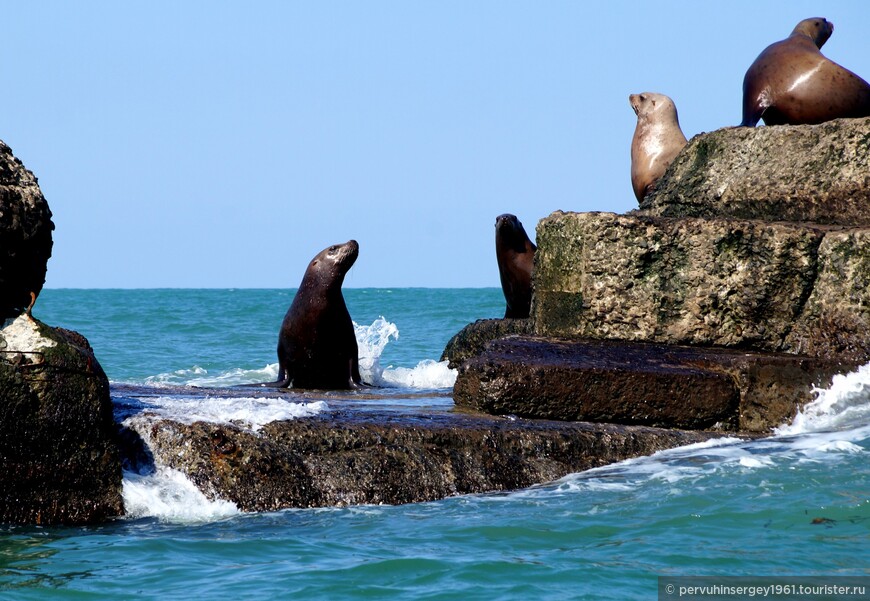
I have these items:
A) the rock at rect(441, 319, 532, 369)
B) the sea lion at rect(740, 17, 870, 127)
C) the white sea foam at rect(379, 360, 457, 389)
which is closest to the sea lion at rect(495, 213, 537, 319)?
the rock at rect(441, 319, 532, 369)

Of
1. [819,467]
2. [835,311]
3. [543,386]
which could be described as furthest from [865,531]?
[835,311]

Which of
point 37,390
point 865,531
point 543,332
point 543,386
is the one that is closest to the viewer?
point 865,531

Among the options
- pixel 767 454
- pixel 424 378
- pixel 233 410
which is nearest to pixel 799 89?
pixel 767 454

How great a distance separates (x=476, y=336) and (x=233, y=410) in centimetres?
637

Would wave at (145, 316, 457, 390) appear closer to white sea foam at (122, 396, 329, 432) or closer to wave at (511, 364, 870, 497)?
white sea foam at (122, 396, 329, 432)

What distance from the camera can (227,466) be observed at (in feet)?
17.9

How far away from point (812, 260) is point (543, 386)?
1.97m

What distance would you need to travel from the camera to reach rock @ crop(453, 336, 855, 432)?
675cm

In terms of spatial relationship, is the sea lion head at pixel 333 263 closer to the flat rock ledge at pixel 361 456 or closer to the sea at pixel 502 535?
the sea at pixel 502 535

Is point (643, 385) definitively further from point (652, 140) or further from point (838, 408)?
point (652, 140)

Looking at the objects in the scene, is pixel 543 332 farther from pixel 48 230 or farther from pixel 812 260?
pixel 48 230

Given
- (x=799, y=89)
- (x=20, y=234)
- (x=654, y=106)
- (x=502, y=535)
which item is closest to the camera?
(x=502, y=535)

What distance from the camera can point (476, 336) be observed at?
12.2 m

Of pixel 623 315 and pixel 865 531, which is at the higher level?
pixel 623 315
